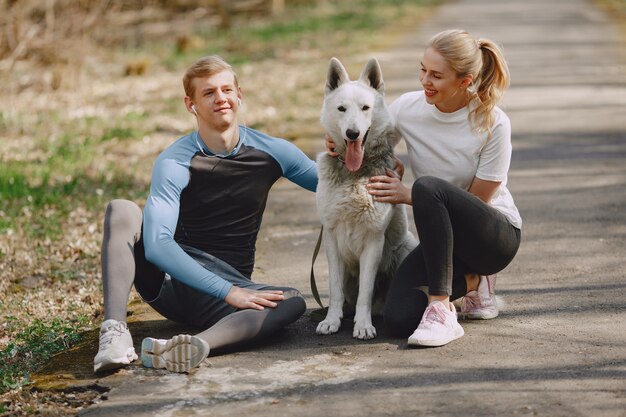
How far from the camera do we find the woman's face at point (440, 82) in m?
4.62

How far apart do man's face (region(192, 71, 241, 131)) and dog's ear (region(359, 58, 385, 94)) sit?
0.68 m

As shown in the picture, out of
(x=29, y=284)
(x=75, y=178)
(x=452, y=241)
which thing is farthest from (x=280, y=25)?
(x=452, y=241)

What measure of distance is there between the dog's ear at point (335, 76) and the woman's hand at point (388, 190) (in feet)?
1.70

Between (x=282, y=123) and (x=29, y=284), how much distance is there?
5.03m

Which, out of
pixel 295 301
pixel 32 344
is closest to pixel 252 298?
pixel 295 301

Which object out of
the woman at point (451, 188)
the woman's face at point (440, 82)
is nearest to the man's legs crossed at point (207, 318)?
the woman at point (451, 188)

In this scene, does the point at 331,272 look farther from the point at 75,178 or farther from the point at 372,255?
the point at 75,178

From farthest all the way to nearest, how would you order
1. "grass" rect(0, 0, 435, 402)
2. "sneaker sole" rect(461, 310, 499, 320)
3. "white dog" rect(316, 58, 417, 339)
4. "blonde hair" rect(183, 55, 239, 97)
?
"grass" rect(0, 0, 435, 402), "sneaker sole" rect(461, 310, 499, 320), "blonde hair" rect(183, 55, 239, 97), "white dog" rect(316, 58, 417, 339)

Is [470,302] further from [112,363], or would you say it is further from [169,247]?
[112,363]

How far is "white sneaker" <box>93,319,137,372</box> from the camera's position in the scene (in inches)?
166

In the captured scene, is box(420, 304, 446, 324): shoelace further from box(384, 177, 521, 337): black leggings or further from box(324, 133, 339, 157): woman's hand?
box(324, 133, 339, 157): woman's hand

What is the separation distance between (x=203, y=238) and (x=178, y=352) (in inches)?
33.3

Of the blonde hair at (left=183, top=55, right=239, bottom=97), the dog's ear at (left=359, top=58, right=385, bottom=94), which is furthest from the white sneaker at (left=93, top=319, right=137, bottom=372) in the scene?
the dog's ear at (left=359, top=58, right=385, bottom=94)

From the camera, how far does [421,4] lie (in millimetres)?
24016
